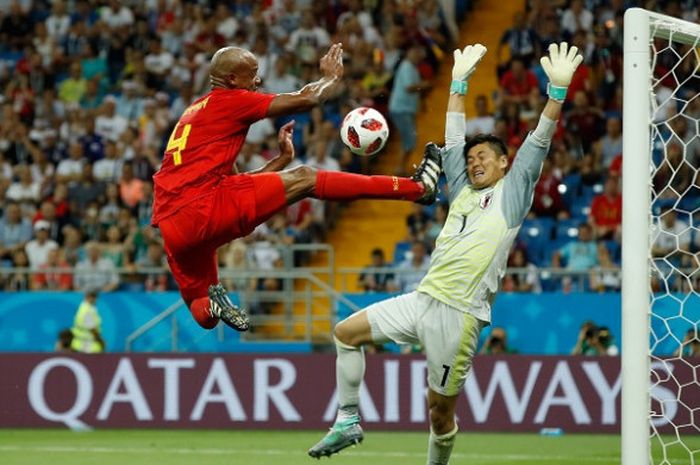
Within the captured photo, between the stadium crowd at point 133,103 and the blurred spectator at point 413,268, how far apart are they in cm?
166

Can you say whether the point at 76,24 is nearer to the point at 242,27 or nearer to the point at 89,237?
the point at 242,27

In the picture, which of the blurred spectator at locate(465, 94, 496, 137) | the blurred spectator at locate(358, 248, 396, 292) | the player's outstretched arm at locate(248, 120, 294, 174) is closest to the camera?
the player's outstretched arm at locate(248, 120, 294, 174)

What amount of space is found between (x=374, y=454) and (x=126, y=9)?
435 inches

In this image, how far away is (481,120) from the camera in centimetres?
1822

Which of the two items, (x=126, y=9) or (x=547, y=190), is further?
(x=126, y=9)

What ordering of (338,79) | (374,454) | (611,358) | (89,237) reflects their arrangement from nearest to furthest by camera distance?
(338,79) < (374,454) < (611,358) < (89,237)

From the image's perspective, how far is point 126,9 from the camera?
22078 millimetres

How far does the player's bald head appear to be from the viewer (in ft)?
30.6

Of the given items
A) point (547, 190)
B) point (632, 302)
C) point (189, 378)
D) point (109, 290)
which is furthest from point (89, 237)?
point (632, 302)

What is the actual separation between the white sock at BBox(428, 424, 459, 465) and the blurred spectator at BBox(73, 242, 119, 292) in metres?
8.29

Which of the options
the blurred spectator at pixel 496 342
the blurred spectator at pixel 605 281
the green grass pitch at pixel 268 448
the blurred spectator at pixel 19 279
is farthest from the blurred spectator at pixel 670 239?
the blurred spectator at pixel 19 279

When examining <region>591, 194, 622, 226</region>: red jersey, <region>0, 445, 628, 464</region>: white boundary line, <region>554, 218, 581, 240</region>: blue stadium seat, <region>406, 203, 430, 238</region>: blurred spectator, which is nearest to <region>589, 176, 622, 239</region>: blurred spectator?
<region>591, 194, 622, 226</region>: red jersey

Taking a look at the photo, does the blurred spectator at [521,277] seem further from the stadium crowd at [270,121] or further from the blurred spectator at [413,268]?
the blurred spectator at [413,268]

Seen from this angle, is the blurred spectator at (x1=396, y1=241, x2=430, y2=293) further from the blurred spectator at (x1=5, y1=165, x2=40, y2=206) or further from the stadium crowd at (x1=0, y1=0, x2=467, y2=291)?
the blurred spectator at (x1=5, y1=165, x2=40, y2=206)
